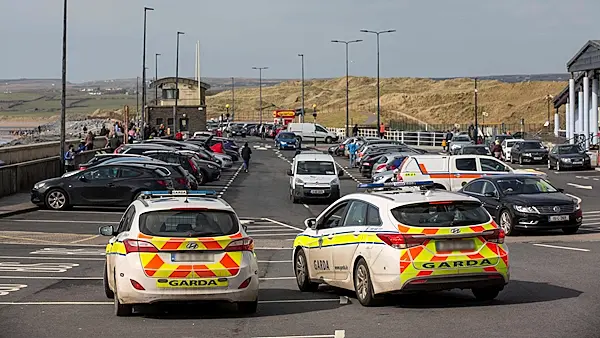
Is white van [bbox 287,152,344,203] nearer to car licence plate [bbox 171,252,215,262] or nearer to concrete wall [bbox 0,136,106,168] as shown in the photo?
concrete wall [bbox 0,136,106,168]

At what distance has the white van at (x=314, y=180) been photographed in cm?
3609

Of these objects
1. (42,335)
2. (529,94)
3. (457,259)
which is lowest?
(42,335)

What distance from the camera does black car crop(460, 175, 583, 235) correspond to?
23.7m

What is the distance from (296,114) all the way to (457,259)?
126782 millimetres

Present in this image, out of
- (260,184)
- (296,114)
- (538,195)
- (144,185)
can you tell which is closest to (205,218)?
(538,195)

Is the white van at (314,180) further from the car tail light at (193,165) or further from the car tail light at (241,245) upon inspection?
the car tail light at (241,245)

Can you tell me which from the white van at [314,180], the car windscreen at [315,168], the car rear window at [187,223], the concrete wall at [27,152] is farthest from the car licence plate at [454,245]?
the concrete wall at [27,152]

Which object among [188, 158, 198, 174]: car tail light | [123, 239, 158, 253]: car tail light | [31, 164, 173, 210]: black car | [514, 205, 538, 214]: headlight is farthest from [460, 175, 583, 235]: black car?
[188, 158, 198, 174]: car tail light

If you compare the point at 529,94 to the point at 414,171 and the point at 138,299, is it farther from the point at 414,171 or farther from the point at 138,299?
the point at 138,299

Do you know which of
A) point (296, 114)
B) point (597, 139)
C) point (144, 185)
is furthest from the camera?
point (296, 114)

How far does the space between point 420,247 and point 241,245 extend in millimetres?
2167

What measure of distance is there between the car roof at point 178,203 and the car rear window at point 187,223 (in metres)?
0.06

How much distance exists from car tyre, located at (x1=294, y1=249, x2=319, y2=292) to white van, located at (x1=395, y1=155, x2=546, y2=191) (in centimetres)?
1933

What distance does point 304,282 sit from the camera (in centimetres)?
1520
